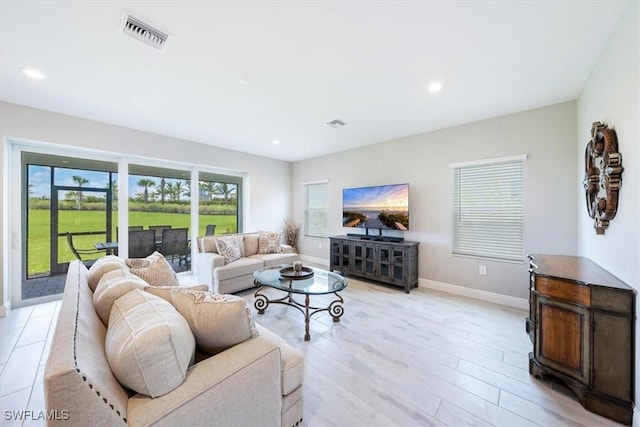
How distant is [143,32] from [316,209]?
14.6 feet

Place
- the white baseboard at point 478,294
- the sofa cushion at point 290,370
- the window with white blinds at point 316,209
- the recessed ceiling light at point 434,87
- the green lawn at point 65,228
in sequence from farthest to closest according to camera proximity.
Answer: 1. the window with white blinds at point 316,209
2. the green lawn at point 65,228
3. the white baseboard at point 478,294
4. the recessed ceiling light at point 434,87
5. the sofa cushion at point 290,370

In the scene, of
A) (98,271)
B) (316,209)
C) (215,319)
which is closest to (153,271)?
(98,271)

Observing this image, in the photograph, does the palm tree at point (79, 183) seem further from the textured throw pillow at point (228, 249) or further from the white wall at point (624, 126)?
the white wall at point (624, 126)

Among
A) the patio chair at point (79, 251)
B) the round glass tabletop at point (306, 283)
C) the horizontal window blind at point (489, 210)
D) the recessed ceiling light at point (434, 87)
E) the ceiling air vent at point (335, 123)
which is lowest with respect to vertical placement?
the round glass tabletop at point (306, 283)

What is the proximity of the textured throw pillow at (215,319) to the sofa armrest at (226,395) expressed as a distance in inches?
2.7

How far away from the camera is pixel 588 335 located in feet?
5.41

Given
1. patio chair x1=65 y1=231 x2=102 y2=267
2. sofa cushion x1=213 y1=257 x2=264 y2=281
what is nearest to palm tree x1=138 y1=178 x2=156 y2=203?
patio chair x1=65 y1=231 x2=102 y2=267

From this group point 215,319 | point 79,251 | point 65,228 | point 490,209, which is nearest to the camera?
point 215,319

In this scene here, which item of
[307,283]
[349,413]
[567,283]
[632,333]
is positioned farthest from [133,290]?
[632,333]

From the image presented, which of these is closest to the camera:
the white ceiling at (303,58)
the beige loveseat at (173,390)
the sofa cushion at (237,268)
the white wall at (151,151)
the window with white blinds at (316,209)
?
the beige loveseat at (173,390)

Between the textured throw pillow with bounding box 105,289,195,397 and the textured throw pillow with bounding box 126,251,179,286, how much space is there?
1.17m

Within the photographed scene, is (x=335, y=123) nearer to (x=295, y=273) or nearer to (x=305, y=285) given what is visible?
(x=295, y=273)

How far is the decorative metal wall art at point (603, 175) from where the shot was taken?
175cm

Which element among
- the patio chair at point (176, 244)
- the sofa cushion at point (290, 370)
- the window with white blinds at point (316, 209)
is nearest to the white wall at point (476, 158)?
the window with white blinds at point (316, 209)
